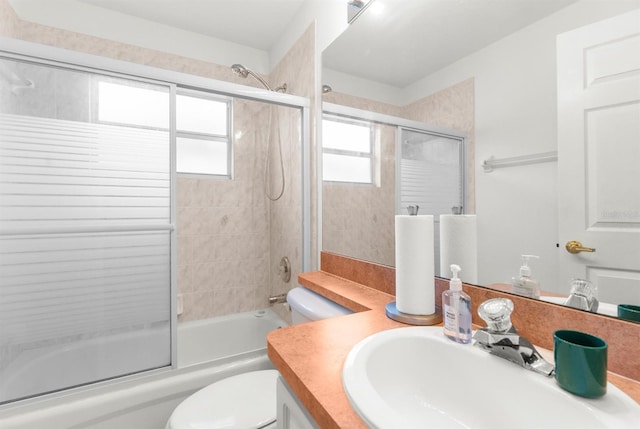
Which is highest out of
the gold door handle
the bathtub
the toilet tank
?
the gold door handle

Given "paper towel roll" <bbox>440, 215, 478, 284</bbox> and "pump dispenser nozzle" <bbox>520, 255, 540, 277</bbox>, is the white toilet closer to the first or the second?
"paper towel roll" <bbox>440, 215, 478, 284</bbox>

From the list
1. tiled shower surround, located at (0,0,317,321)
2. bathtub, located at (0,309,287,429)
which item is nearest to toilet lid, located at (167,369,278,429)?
bathtub, located at (0,309,287,429)

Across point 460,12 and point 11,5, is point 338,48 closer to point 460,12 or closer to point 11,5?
point 460,12

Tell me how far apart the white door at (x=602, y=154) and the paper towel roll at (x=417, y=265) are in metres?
0.30

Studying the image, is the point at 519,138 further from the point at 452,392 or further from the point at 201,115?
the point at 201,115

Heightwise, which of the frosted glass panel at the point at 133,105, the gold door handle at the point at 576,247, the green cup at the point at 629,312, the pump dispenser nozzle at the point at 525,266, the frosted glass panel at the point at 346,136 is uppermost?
the frosted glass panel at the point at 133,105

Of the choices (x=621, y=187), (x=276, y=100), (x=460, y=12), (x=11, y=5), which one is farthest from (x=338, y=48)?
(x=11, y=5)

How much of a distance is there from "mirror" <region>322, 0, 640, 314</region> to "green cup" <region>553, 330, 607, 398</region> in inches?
8.9

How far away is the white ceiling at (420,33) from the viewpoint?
760 mm

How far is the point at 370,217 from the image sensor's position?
1.32 m

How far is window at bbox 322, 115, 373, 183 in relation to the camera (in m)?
1.35

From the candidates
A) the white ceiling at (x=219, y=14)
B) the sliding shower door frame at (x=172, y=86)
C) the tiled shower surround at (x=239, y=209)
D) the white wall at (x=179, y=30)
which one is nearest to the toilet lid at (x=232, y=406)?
the sliding shower door frame at (x=172, y=86)

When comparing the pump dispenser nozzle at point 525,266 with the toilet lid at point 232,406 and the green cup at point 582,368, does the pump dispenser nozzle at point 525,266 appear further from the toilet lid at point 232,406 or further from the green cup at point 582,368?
the toilet lid at point 232,406

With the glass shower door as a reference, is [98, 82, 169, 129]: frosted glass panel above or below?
above
